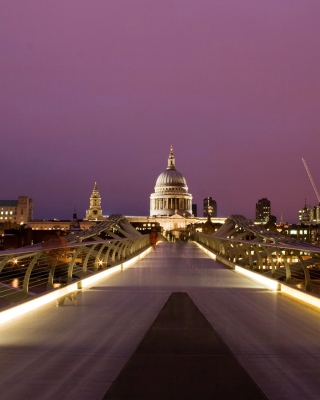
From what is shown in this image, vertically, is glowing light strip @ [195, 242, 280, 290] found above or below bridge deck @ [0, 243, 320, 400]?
above

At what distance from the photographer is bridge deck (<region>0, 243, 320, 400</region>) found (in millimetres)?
5328

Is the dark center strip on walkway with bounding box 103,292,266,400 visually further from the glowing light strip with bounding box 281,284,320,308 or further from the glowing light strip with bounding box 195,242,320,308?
the glowing light strip with bounding box 195,242,320,308

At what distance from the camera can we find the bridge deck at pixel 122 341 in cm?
533

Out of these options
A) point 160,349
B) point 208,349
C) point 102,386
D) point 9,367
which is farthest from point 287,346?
point 9,367

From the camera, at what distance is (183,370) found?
5.77 metres

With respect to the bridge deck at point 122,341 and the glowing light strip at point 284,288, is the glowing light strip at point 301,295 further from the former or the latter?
the bridge deck at point 122,341

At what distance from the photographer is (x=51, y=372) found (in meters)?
5.70

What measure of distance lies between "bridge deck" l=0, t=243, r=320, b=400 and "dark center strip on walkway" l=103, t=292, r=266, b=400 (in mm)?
117

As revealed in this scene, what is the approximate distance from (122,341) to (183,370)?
1.63 m

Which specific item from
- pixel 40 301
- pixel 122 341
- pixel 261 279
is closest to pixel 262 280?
pixel 261 279

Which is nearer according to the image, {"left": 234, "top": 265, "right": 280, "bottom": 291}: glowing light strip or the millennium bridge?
the millennium bridge

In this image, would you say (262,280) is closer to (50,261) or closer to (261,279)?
(261,279)

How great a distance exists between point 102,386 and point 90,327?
3.02m

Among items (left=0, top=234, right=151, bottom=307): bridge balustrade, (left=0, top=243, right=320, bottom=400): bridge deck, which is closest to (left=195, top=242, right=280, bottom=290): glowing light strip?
(left=0, top=243, right=320, bottom=400): bridge deck
